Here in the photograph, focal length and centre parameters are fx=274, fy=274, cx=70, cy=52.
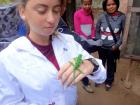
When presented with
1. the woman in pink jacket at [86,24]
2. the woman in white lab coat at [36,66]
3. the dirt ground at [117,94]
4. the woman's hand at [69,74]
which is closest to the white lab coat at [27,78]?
the woman in white lab coat at [36,66]

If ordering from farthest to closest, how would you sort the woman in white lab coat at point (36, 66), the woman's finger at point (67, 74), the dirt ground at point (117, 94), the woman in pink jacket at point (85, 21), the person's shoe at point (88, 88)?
the woman in pink jacket at point (85, 21) < the person's shoe at point (88, 88) < the dirt ground at point (117, 94) < the woman in white lab coat at point (36, 66) < the woman's finger at point (67, 74)

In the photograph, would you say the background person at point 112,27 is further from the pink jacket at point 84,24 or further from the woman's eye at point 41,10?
the woman's eye at point 41,10

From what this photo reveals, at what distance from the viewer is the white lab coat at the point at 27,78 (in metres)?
1.25

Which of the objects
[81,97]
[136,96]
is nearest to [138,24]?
[136,96]

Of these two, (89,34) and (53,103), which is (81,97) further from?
(53,103)

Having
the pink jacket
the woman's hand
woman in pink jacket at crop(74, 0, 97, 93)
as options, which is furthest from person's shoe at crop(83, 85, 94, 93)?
the woman's hand

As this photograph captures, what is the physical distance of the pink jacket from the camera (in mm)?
4215

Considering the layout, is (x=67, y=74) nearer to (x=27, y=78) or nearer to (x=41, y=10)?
(x=27, y=78)

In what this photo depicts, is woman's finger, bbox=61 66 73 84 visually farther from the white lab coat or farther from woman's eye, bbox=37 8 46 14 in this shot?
woman's eye, bbox=37 8 46 14

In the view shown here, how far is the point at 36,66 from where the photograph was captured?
1278 millimetres

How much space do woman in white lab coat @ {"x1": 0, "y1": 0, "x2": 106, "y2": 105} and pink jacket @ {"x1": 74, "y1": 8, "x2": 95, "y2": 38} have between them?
9.40ft

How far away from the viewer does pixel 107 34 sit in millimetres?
4020

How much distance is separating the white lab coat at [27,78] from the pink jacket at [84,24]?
9.45 ft

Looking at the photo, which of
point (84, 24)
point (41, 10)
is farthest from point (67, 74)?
point (84, 24)
